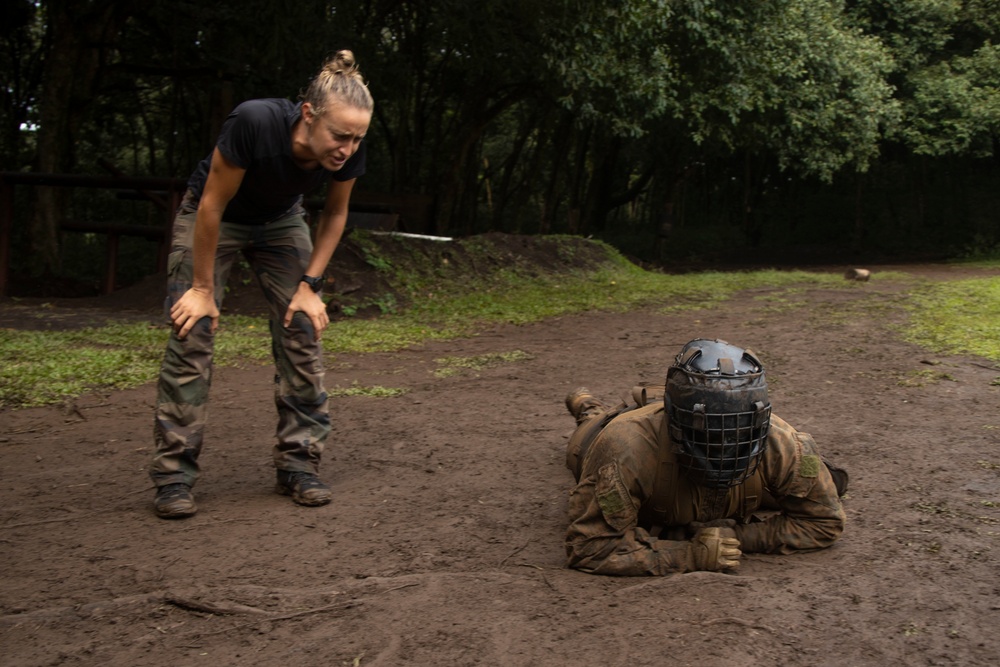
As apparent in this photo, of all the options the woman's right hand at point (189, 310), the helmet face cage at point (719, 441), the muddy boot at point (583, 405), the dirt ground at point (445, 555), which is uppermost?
the woman's right hand at point (189, 310)

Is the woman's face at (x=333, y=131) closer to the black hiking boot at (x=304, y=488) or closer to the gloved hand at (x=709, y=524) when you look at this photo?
the black hiking boot at (x=304, y=488)

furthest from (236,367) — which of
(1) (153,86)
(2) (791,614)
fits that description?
(1) (153,86)

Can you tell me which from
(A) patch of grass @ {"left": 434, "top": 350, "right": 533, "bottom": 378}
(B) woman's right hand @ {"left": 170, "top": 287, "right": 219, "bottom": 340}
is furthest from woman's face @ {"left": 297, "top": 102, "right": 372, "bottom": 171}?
(A) patch of grass @ {"left": 434, "top": 350, "right": 533, "bottom": 378}

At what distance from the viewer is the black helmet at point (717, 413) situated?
3396mm

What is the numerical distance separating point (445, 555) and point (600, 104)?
13.8 metres

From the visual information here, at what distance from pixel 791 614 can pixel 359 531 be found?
5.88 ft

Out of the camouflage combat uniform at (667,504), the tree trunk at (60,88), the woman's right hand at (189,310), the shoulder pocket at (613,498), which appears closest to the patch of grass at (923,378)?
the camouflage combat uniform at (667,504)

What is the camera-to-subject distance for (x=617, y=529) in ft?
12.1

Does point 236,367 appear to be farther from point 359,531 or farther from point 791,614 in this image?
point 791,614

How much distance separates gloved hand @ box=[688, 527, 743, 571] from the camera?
360cm

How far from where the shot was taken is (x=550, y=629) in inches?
125

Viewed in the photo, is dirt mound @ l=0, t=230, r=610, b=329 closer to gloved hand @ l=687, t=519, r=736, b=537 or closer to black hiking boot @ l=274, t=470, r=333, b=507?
black hiking boot @ l=274, t=470, r=333, b=507

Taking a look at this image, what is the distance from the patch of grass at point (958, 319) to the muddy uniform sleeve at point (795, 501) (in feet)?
15.7

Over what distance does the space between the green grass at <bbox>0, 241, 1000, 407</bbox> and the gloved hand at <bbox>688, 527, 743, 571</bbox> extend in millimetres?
3633
